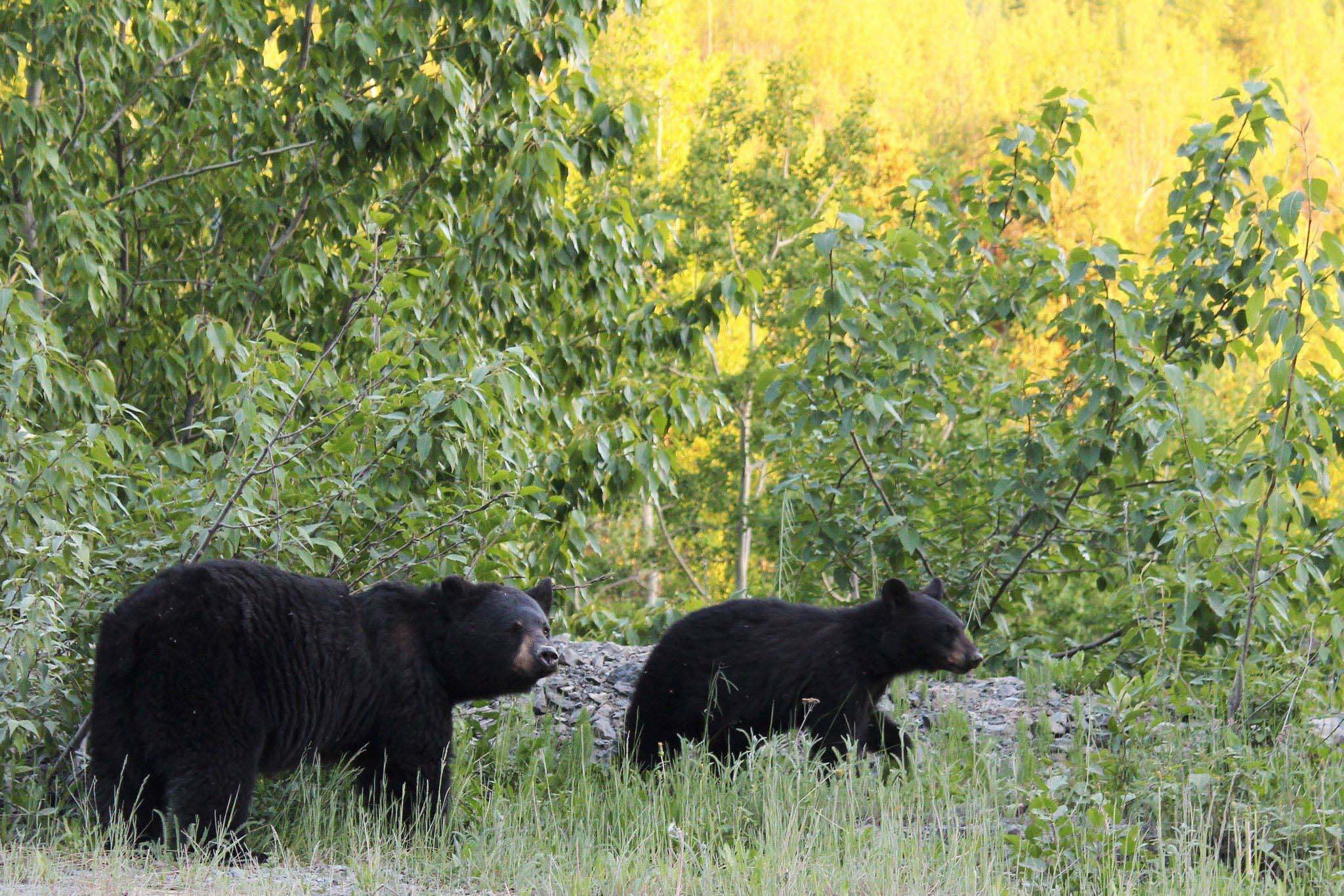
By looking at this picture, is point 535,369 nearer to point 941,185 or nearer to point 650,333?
point 650,333

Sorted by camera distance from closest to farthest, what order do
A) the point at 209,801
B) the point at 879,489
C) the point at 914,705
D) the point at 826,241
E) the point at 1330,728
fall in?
the point at 209,801 < the point at 1330,728 < the point at 826,241 < the point at 914,705 < the point at 879,489

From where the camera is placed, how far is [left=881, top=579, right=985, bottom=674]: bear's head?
7.09 m

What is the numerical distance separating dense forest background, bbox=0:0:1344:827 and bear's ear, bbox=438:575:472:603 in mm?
698

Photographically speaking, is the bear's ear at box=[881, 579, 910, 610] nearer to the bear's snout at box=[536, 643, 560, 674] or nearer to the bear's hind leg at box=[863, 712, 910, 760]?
the bear's hind leg at box=[863, 712, 910, 760]

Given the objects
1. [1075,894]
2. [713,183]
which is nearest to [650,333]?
[1075,894]

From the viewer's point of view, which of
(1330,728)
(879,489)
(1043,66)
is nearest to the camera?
(1330,728)

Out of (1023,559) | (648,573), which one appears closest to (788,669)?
(1023,559)

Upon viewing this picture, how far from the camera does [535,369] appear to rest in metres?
9.47

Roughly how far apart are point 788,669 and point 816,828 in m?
1.55

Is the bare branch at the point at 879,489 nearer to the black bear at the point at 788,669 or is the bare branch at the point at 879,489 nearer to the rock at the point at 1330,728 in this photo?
the black bear at the point at 788,669

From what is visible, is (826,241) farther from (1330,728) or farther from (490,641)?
(1330,728)

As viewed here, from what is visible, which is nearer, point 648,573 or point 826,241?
point 826,241

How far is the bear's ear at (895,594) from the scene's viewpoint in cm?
705

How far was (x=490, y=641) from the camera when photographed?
6348mm
